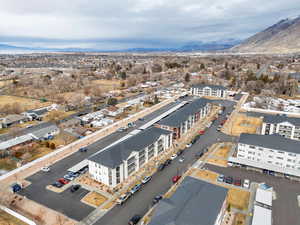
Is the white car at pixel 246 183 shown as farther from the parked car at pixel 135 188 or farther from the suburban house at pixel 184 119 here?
the suburban house at pixel 184 119

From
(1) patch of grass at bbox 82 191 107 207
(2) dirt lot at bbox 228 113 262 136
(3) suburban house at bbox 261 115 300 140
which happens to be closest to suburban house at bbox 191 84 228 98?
(2) dirt lot at bbox 228 113 262 136

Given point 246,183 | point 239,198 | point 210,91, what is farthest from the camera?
point 210,91

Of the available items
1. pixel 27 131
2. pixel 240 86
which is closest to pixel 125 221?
pixel 27 131

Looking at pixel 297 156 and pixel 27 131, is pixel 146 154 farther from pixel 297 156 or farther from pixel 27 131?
pixel 27 131

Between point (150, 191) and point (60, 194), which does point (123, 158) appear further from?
point (60, 194)

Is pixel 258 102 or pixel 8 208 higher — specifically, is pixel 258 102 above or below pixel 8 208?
above

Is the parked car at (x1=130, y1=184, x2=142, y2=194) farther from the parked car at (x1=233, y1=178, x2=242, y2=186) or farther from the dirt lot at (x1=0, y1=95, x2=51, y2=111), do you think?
the dirt lot at (x1=0, y1=95, x2=51, y2=111)

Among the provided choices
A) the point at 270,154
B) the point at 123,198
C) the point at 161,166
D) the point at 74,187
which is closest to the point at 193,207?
the point at 123,198

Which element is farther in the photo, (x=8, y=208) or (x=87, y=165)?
(x=87, y=165)
